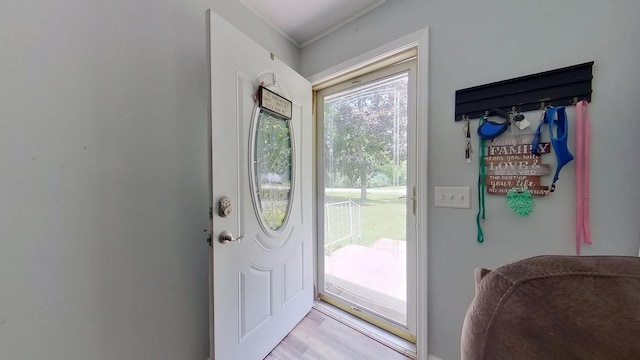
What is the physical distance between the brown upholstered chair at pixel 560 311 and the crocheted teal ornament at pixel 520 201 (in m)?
0.75

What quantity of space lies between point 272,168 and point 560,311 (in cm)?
127

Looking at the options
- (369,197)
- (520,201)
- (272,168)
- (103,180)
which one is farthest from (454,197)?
(103,180)

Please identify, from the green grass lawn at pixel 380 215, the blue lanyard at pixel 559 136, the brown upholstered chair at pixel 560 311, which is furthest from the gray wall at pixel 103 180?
the blue lanyard at pixel 559 136

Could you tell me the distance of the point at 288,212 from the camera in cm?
148

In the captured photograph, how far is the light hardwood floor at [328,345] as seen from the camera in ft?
4.31

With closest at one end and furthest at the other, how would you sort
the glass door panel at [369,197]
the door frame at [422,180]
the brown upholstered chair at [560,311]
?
the brown upholstered chair at [560,311], the door frame at [422,180], the glass door panel at [369,197]

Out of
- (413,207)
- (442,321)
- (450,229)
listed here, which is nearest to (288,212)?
(413,207)

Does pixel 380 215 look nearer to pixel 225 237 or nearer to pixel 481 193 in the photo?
pixel 481 193

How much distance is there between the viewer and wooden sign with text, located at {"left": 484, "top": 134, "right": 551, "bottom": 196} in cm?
Answer: 97

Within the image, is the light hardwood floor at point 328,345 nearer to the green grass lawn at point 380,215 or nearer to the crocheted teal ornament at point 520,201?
the green grass lawn at point 380,215

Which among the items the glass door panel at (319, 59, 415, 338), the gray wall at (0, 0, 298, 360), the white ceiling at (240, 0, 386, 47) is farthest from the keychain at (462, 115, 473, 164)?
the gray wall at (0, 0, 298, 360)

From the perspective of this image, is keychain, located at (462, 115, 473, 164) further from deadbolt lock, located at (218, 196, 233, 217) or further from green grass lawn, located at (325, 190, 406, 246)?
deadbolt lock, located at (218, 196, 233, 217)

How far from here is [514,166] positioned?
1.01 m

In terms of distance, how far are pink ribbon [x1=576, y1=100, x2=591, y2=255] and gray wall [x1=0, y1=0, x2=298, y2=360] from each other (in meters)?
1.76
